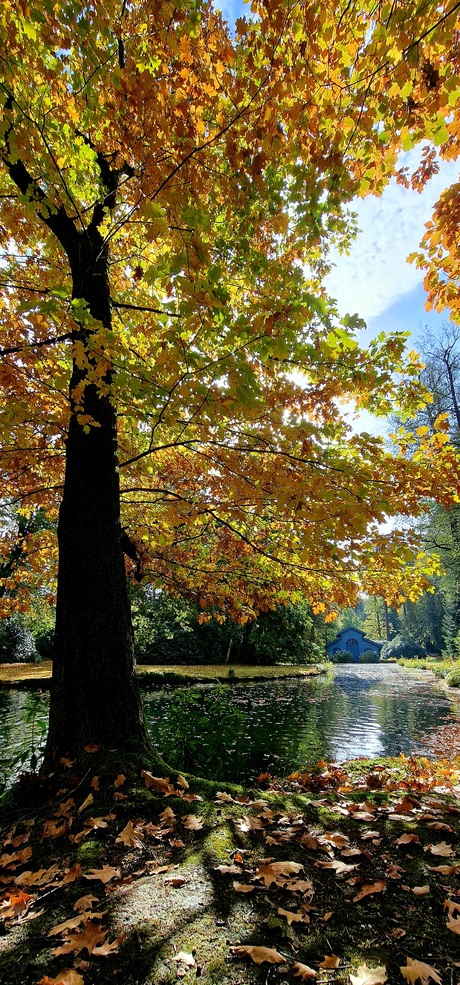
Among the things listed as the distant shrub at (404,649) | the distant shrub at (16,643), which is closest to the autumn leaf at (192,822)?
the distant shrub at (16,643)

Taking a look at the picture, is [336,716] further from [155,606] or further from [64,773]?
[155,606]

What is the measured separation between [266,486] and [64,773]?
9.70 ft

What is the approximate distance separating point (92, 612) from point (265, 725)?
8048 millimetres

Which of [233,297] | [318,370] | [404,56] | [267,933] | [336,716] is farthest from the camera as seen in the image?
[336,716]

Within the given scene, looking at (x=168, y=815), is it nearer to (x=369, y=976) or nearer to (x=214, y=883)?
(x=214, y=883)

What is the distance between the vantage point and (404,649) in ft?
174

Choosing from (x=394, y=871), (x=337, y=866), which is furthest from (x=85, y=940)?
(x=394, y=871)

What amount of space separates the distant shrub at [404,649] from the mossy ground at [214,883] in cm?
5392

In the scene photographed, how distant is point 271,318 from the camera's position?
9.72 ft

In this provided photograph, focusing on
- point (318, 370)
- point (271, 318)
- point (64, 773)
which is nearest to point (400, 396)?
point (318, 370)

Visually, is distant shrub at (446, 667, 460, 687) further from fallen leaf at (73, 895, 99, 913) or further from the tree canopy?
fallen leaf at (73, 895, 99, 913)

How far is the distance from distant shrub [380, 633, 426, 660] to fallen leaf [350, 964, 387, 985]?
55.1 metres

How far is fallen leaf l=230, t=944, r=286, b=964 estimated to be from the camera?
66.0 inches

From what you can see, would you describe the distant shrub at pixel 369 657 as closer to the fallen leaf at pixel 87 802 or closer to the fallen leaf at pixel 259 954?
the fallen leaf at pixel 87 802
